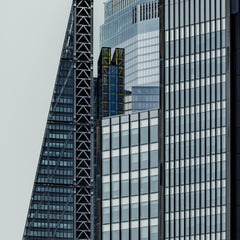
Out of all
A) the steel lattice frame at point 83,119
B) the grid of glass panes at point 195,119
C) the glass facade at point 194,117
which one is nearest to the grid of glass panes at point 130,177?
the glass facade at point 194,117

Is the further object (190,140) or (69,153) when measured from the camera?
(69,153)

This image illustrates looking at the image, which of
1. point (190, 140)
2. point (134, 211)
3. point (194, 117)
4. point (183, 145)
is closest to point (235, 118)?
point (194, 117)

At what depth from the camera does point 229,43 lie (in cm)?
7900

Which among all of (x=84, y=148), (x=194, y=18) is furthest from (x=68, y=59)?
(x=194, y=18)

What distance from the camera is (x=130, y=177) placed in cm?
8025

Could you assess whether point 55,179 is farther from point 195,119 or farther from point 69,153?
point 195,119

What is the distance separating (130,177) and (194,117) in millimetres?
11382

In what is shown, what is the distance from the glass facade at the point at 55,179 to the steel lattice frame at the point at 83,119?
84.2 feet

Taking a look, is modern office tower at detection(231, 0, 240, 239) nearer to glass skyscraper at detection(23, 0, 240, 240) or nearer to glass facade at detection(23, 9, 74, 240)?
glass skyscraper at detection(23, 0, 240, 240)

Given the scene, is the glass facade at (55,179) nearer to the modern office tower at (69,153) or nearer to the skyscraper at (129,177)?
the modern office tower at (69,153)

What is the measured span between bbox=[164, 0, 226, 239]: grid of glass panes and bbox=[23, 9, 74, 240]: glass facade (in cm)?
8650

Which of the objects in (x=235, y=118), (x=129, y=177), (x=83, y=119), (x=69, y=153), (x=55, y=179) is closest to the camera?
(x=235, y=118)

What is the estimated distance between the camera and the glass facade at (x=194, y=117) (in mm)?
80312

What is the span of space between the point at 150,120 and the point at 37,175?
105837mm
